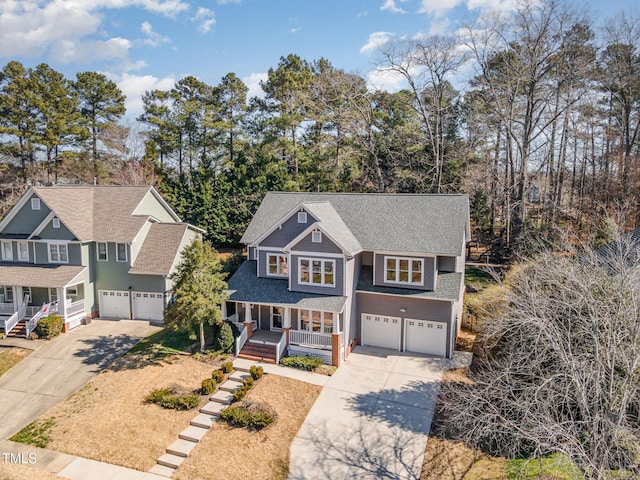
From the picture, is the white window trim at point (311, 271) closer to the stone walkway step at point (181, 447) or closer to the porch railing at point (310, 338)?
the porch railing at point (310, 338)

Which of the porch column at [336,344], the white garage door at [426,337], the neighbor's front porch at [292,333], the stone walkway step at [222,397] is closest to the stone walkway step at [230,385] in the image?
the stone walkway step at [222,397]

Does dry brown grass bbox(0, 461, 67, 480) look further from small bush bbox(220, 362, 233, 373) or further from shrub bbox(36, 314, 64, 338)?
shrub bbox(36, 314, 64, 338)

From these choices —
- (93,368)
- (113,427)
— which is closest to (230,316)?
(93,368)

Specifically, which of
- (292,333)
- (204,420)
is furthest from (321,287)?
(204,420)

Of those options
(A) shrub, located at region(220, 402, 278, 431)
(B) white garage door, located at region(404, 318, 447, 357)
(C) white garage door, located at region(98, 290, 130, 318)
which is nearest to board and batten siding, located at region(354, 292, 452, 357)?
(B) white garage door, located at region(404, 318, 447, 357)

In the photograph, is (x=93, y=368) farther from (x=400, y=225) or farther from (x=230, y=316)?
(x=400, y=225)
